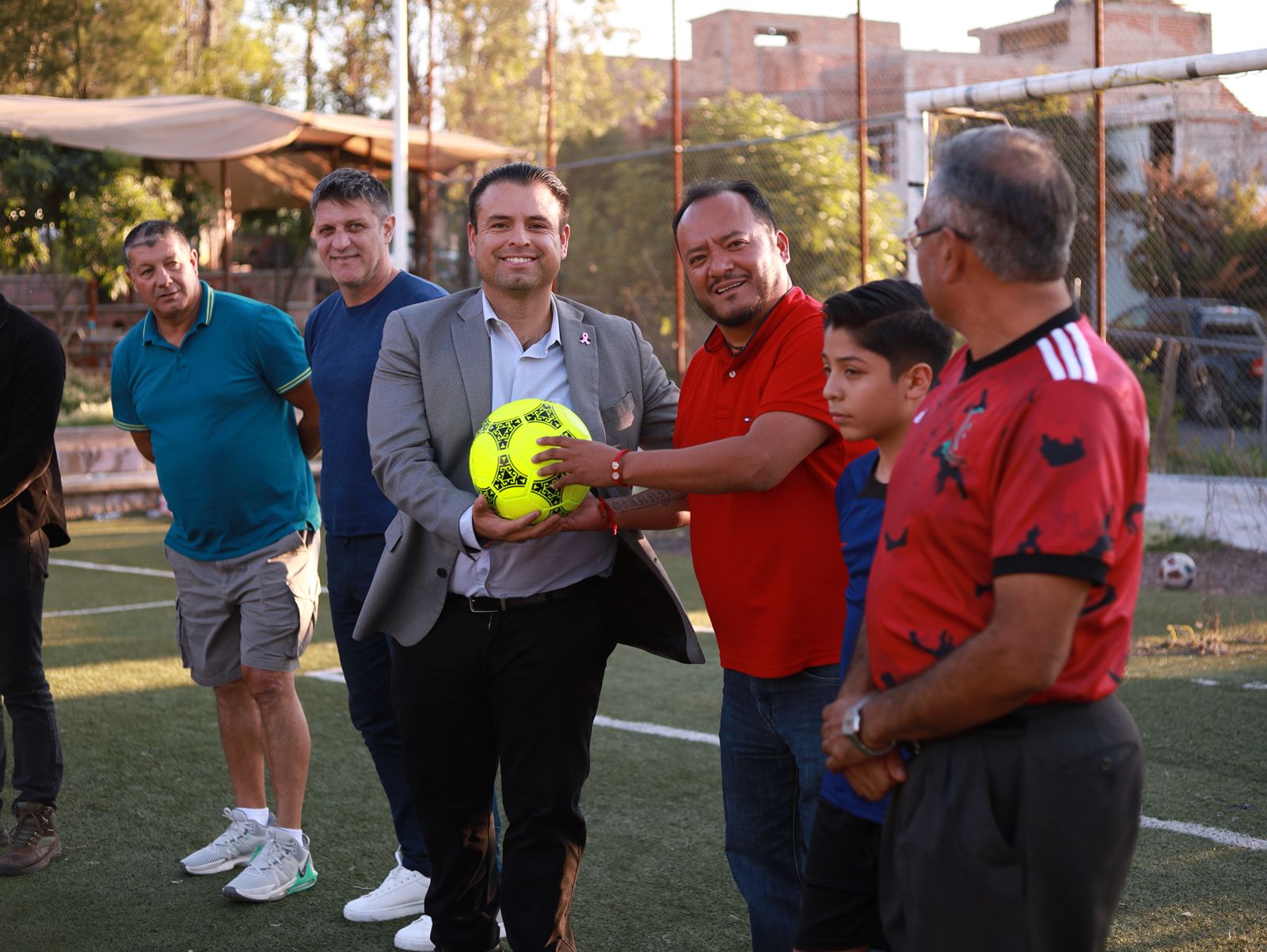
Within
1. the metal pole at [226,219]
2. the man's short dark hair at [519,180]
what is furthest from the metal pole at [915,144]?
the metal pole at [226,219]

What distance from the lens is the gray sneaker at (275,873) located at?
429 cm

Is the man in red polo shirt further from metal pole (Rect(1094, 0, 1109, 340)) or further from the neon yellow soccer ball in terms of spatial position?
metal pole (Rect(1094, 0, 1109, 340))

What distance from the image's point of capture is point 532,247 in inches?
132

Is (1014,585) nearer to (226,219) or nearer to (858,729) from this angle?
(858,729)

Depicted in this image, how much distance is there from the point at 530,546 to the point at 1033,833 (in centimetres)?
169

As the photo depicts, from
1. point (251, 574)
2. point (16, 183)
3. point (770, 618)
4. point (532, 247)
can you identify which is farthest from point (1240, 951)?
point (16, 183)

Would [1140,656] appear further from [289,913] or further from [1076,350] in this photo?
[1076,350]

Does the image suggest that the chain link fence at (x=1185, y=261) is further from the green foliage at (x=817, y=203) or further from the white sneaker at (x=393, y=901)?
the white sneaker at (x=393, y=901)

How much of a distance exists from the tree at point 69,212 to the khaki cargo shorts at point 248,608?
12662mm

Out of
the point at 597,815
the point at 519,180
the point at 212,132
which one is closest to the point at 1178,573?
the point at 597,815

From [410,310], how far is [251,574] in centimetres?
147

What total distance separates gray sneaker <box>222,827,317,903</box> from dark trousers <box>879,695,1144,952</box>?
9.40 ft

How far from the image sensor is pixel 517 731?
3320mm

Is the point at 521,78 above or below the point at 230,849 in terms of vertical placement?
above
